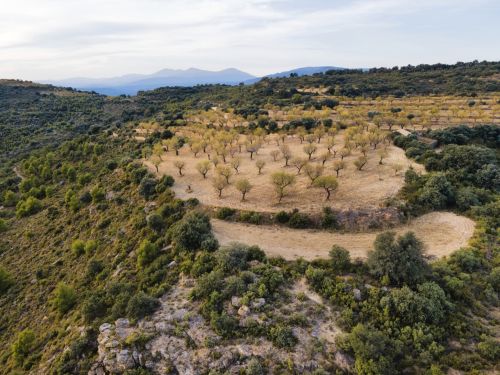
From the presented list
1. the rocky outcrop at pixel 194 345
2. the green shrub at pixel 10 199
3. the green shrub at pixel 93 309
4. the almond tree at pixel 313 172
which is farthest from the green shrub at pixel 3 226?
the almond tree at pixel 313 172

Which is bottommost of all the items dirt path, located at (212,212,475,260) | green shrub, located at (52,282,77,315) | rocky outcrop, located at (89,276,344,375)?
green shrub, located at (52,282,77,315)

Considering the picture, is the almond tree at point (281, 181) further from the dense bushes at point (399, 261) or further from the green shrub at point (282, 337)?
the green shrub at point (282, 337)

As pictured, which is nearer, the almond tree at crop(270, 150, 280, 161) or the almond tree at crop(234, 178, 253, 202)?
the almond tree at crop(234, 178, 253, 202)

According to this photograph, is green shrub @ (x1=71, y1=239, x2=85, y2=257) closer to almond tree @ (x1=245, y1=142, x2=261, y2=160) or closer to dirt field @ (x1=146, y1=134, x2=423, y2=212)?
dirt field @ (x1=146, y1=134, x2=423, y2=212)

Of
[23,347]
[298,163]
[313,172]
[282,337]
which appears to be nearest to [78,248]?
[23,347]

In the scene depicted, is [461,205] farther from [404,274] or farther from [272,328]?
[272,328]

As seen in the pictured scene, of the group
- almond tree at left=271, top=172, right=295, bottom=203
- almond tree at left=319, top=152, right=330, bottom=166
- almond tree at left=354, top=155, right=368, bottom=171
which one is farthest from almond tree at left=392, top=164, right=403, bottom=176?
almond tree at left=271, top=172, right=295, bottom=203
